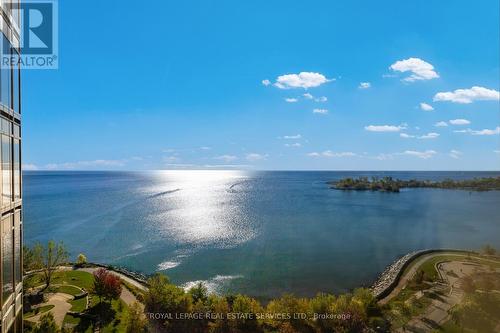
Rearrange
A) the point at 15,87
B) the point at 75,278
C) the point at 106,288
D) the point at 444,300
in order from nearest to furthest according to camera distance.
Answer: the point at 15,87 → the point at 106,288 → the point at 444,300 → the point at 75,278

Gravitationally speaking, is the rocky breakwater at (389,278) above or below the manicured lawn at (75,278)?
below

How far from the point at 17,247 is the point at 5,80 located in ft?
26.9

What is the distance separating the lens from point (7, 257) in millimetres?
14391

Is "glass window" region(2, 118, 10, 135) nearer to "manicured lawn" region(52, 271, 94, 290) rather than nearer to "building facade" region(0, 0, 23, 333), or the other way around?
"building facade" region(0, 0, 23, 333)

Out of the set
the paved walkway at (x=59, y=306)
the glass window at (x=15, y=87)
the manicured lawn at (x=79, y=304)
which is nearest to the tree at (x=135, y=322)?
the paved walkway at (x=59, y=306)

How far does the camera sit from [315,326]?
32.2 meters

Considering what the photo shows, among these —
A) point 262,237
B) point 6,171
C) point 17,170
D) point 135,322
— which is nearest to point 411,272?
point 262,237

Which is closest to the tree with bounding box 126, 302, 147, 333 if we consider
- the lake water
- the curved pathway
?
the lake water

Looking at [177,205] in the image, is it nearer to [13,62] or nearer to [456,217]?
[456,217]

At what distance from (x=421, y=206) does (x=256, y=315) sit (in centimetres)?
12771

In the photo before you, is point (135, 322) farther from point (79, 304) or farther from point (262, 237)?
point (262, 237)

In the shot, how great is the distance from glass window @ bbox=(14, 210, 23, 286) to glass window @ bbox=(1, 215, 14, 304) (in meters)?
0.70

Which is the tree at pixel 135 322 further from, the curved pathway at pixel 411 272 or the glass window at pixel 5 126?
the curved pathway at pixel 411 272

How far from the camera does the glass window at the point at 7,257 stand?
543 inches
